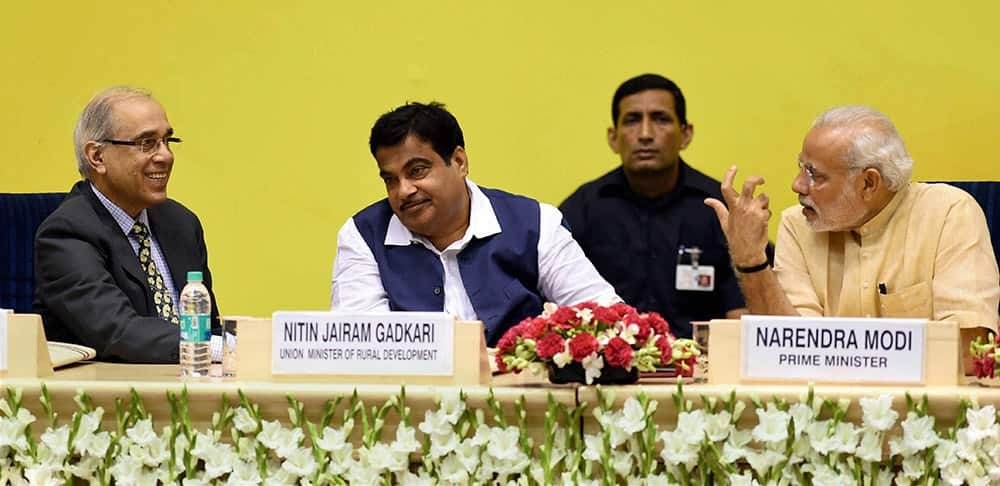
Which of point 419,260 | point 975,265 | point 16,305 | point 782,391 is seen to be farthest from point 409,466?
point 16,305

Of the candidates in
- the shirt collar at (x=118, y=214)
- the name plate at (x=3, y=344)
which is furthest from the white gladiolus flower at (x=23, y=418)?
the shirt collar at (x=118, y=214)

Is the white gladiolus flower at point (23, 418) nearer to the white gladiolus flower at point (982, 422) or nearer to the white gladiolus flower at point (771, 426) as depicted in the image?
the white gladiolus flower at point (771, 426)

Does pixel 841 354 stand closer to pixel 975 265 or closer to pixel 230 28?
pixel 975 265

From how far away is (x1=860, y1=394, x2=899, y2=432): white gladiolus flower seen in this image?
6.16 feet

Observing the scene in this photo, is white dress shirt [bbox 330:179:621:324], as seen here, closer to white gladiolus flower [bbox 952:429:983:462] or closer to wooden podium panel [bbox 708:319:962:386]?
wooden podium panel [bbox 708:319:962:386]

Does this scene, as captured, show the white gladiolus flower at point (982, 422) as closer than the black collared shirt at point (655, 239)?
Yes

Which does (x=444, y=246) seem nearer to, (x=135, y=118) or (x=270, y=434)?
(x=135, y=118)

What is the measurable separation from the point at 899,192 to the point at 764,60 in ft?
3.90

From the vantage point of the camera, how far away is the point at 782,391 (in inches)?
76.1

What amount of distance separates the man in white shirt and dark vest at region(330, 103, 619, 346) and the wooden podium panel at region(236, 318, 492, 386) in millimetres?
875

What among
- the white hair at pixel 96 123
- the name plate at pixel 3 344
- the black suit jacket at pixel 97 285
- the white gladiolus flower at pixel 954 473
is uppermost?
the white hair at pixel 96 123

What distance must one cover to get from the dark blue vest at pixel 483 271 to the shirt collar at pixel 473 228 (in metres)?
0.01

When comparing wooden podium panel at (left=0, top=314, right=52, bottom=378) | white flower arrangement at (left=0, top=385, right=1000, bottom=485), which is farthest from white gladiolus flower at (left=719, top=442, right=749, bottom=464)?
wooden podium panel at (left=0, top=314, right=52, bottom=378)

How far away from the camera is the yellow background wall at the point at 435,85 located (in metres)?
4.00
